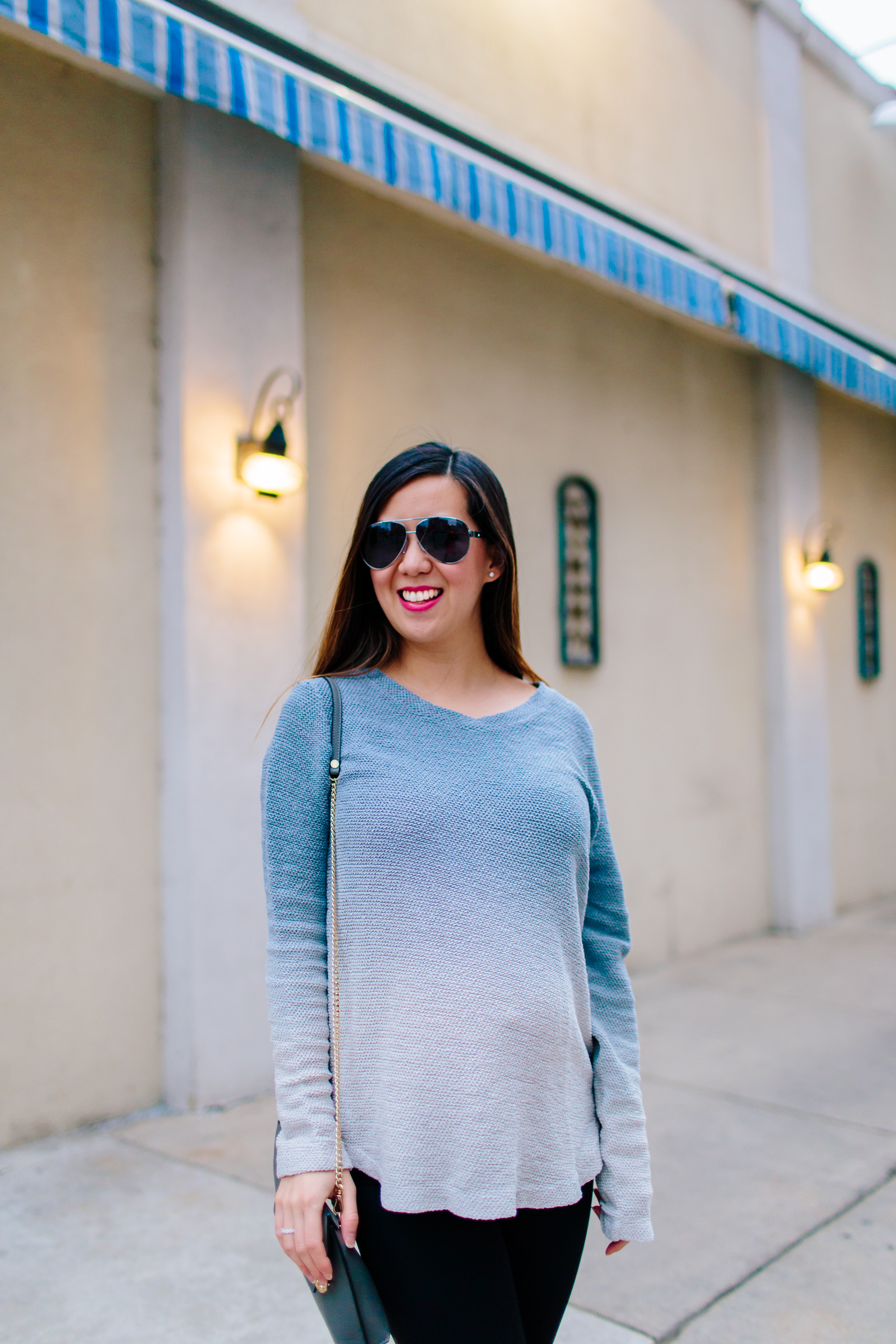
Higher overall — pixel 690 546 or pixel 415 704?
pixel 690 546

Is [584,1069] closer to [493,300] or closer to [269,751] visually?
[269,751]

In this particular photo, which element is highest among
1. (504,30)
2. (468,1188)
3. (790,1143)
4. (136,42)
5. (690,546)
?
(504,30)

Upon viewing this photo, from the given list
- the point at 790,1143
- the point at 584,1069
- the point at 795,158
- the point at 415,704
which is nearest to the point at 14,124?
the point at 415,704

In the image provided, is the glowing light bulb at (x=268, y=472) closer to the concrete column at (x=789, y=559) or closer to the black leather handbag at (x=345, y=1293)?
the black leather handbag at (x=345, y=1293)

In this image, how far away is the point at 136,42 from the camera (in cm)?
321

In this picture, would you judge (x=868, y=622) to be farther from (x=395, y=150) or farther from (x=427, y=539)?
(x=427, y=539)

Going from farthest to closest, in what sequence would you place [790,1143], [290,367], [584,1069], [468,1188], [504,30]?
[504,30]
[290,367]
[790,1143]
[584,1069]
[468,1188]

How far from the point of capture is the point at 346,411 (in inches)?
190

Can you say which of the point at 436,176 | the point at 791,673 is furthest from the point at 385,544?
the point at 791,673

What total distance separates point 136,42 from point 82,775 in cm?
237

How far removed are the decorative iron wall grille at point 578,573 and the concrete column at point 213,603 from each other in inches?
82.8

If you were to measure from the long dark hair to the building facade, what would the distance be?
6.66ft

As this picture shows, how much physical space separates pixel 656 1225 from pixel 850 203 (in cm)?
784

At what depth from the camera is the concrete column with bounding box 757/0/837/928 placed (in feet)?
24.4
